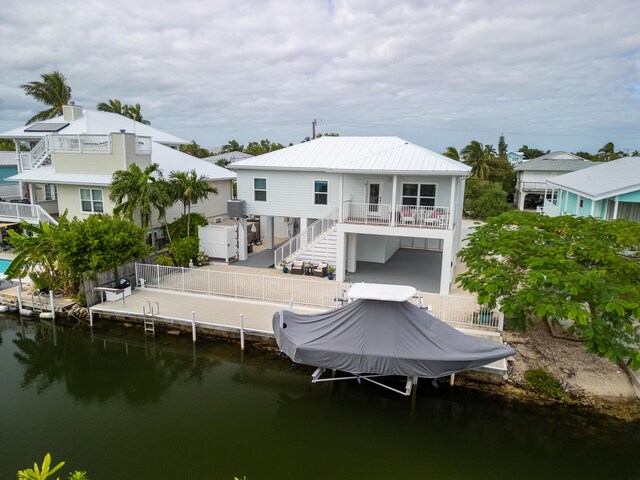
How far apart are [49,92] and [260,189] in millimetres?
28567

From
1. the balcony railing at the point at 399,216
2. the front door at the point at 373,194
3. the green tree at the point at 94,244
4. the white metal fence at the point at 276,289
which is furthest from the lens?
the front door at the point at 373,194

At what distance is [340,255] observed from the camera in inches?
806

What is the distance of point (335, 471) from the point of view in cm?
986

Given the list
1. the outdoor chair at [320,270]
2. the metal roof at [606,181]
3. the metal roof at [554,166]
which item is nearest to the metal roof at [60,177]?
the outdoor chair at [320,270]

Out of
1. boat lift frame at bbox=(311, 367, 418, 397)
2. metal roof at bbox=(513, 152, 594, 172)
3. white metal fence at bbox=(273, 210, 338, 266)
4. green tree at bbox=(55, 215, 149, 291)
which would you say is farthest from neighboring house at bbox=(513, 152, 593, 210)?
green tree at bbox=(55, 215, 149, 291)

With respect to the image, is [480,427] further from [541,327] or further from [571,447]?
[541,327]

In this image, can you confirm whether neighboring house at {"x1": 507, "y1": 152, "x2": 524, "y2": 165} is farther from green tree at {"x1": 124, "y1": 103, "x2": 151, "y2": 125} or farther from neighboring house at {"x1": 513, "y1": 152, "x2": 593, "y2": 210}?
green tree at {"x1": 124, "y1": 103, "x2": 151, "y2": 125}

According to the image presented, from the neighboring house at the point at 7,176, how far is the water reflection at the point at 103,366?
1693cm

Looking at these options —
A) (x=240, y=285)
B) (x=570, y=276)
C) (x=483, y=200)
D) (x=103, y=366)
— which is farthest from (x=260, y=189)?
(x=483, y=200)

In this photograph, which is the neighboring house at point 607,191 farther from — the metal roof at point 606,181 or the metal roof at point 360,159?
the metal roof at point 360,159

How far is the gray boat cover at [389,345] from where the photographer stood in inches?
460

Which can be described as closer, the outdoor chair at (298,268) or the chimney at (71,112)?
the outdoor chair at (298,268)

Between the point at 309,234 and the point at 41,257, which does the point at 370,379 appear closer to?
the point at 309,234

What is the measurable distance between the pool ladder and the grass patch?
502 inches
